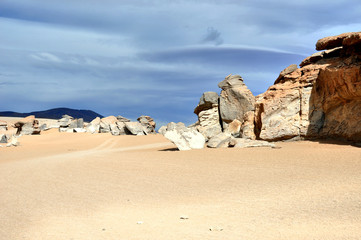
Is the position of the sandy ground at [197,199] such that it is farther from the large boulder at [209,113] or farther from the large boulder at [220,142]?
the large boulder at [209,113]

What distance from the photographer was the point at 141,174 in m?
7.39

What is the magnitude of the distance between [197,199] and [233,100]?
13251 millimetres

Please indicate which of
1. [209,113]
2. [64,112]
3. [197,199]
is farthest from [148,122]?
[64,112]

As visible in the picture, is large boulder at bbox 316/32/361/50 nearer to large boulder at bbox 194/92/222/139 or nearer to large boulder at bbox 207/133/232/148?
large boulder at bbox 207/133/232/148

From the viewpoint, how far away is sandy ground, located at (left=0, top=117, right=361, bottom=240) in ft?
12.1

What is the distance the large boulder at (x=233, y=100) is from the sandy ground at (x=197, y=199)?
8814mm

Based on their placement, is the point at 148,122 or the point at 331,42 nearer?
the point at 331,42

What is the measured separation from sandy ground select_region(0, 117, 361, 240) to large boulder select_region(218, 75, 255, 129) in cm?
881

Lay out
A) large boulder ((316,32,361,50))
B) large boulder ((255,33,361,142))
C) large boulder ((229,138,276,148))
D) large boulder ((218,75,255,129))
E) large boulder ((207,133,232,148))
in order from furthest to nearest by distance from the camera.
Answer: large boulder ((218,75,255,129))
large boulder ((207,133,232,148))
large boulder ((316,32,361,50))
large boulder ((229,138,276,148))
large boulder ((255,33,361,142))

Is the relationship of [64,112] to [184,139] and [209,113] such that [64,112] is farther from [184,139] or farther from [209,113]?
[184,139]

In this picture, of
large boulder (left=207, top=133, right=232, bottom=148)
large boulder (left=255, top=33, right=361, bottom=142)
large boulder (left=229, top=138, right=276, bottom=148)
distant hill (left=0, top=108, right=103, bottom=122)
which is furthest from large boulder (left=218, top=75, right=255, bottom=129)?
distant hill (left=0, top=108, right=103, bottom=122)

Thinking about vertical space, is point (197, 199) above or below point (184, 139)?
below

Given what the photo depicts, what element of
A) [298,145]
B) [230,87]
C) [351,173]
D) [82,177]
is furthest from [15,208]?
[230,87]

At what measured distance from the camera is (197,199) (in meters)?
5.04
